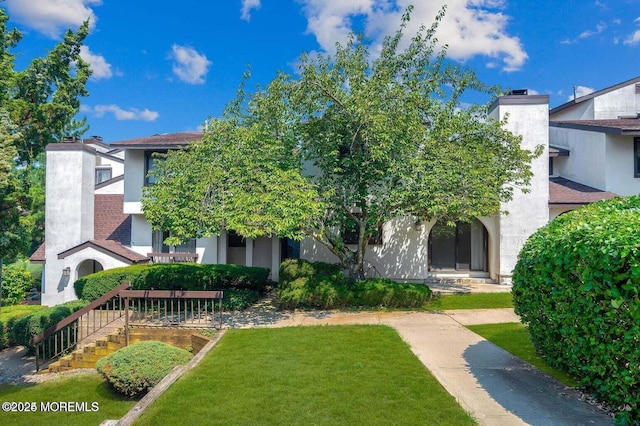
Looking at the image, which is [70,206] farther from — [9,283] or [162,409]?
[162,409]

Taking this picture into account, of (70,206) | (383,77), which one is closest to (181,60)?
(70,206)

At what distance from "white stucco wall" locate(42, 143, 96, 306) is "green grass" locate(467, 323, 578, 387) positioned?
642 inches

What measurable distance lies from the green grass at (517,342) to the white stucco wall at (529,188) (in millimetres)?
6741

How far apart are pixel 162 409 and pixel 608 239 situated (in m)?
6.08

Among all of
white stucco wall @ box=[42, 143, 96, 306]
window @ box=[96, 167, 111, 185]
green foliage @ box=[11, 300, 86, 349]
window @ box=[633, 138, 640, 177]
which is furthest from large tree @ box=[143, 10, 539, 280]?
window @ box=[96, 167, 111, 185]

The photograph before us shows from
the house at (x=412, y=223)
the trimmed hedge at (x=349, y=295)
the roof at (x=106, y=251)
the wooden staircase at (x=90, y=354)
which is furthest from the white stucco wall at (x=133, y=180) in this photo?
the trimmed hedge at (x=349, y=295)

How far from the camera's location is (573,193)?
53.0 feet

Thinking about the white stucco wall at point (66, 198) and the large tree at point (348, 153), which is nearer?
the large tree at point (348, 153)

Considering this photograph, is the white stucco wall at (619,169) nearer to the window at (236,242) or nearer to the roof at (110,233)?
the window at (236,242)

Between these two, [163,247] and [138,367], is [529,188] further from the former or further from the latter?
[163,247]

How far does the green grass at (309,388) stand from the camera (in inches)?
198

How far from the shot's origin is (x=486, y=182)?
460 inches

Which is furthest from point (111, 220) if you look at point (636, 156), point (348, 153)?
point (636, 156)

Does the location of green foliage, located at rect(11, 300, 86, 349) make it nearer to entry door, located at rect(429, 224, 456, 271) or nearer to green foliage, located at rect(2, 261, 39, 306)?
green foliage, located at rect(2, 261, 39, 306)
